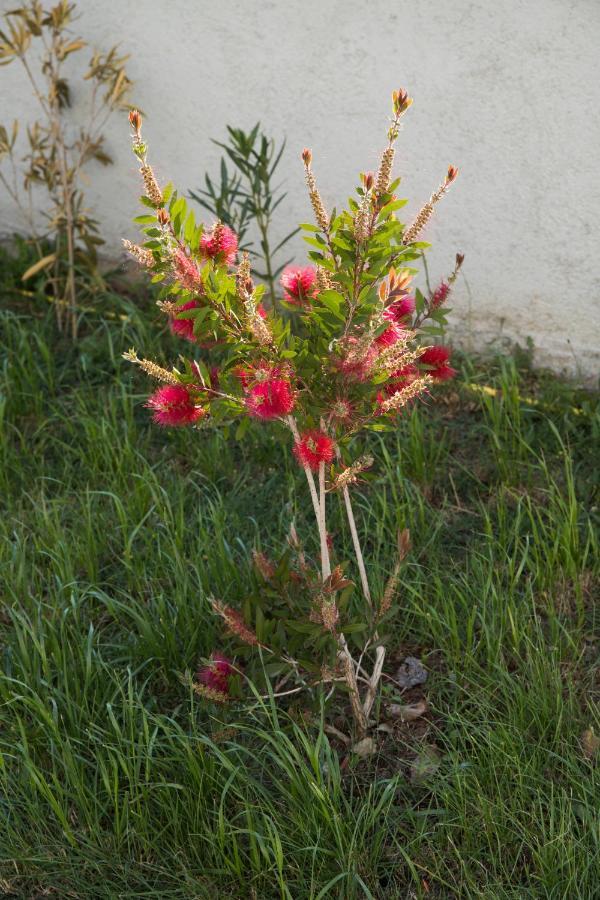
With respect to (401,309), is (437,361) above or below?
below

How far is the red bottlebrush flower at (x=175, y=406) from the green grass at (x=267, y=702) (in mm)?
660

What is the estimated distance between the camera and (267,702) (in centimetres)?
260

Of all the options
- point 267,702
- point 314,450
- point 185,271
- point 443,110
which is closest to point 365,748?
point 267,702

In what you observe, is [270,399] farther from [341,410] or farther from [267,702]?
[267,702]

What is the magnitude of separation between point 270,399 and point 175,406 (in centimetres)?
25

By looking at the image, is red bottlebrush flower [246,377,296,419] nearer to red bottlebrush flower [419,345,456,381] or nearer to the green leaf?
red bottlebrush flower [419,345,456,381]

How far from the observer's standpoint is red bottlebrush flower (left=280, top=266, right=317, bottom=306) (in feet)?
7.36

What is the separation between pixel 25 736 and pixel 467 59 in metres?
2.53

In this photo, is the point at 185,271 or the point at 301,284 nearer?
the point at 185,271

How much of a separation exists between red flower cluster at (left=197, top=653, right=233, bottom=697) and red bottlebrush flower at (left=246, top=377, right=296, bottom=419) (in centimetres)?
70

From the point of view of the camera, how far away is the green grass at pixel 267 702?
7.43 ft

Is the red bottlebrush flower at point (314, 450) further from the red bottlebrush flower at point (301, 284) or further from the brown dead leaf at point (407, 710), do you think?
the brown dead leaf at point (407, 710)

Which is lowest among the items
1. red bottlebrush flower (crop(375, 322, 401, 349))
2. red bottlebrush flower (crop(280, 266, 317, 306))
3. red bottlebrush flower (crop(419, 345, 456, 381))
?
red bottlebrush flower (crop(419, 345, 456, 381))

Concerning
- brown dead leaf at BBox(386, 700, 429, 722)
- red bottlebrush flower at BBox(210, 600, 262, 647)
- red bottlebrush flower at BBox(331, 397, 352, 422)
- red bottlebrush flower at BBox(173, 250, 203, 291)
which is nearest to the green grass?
brown dead leaf at BBox(386, 700, 429, 722)
